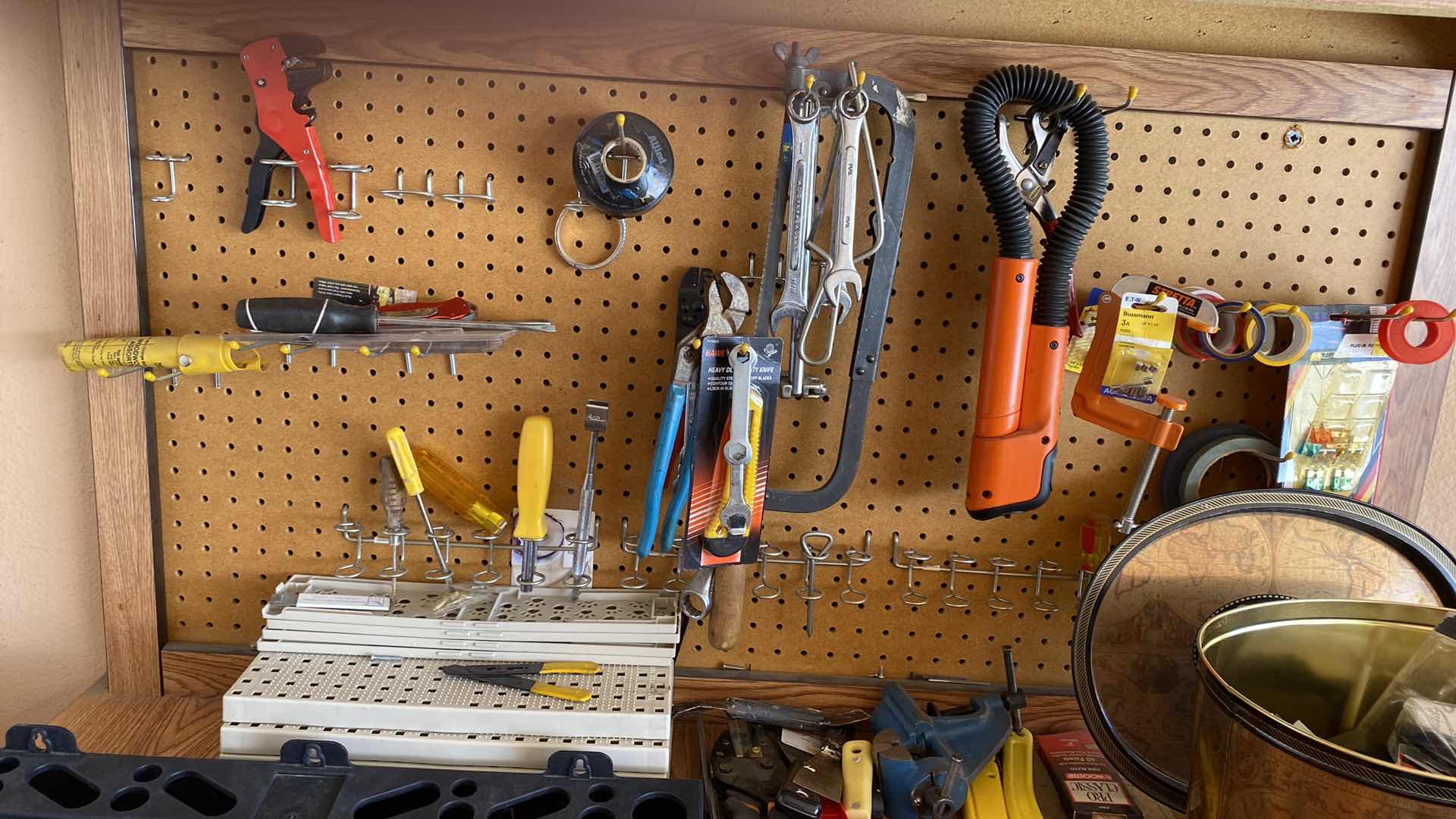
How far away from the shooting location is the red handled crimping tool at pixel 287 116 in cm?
104

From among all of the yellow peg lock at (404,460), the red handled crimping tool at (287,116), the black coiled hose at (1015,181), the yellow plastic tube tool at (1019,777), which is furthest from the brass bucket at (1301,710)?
the red handled crimping tool at (287,116)

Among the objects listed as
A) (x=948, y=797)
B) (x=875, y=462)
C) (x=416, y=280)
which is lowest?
(x=948, y=797)

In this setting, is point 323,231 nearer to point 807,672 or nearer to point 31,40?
point 31,40

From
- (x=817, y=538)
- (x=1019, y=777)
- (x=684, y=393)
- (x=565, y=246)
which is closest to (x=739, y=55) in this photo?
(x=565, y=246)

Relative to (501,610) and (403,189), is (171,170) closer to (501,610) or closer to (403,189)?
(403,189)

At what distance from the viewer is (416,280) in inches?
45.2

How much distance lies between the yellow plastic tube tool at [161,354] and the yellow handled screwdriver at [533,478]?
0.36 m

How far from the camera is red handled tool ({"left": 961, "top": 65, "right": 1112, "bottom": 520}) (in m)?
1.01

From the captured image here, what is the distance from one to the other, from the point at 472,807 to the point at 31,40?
1.15 m

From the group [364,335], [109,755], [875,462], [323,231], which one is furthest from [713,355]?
[109,755]

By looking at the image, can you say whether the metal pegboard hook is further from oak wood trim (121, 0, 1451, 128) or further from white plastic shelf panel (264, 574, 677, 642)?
white plastic shelf panel (264, 574, 677, 642)

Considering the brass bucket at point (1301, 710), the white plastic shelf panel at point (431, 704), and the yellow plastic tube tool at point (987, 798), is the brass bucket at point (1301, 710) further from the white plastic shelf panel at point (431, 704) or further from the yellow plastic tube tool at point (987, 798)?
the white plastic shelf panel at point (431, 704)

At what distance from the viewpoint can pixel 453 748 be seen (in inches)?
39.3

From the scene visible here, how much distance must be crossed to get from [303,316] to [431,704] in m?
0.50
